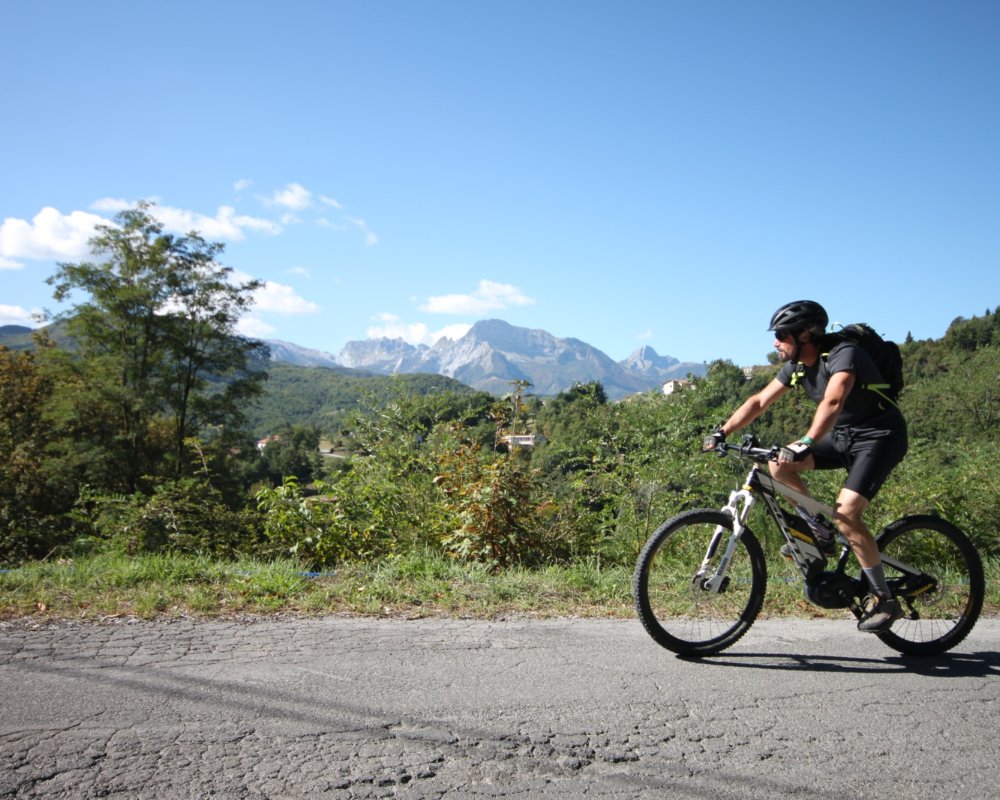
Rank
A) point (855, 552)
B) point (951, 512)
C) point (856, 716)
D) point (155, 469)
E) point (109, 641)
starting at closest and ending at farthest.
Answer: point (856, 716) < point (109, 641) < point (855, 552) < point (951, 512) < point (155, 469)

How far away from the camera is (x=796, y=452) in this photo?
12.2 ft

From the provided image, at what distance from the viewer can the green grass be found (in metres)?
4.27

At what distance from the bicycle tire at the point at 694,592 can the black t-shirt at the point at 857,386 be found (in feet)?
3.04

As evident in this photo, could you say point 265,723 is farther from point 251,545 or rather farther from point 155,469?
point 155,469

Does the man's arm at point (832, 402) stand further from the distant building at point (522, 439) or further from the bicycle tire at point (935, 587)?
the distant building at point (522, 439)

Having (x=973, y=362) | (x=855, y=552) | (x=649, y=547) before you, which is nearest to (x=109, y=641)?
(x=649, y=547)

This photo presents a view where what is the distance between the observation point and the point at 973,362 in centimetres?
4512

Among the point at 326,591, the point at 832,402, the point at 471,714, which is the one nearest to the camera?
the point at 471,714

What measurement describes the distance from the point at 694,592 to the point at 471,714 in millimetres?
1727

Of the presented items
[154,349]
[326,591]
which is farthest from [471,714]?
[154,349]

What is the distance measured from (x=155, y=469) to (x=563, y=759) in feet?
105

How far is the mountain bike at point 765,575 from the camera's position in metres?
3.93

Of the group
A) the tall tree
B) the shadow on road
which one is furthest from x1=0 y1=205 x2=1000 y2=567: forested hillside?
the tall tree

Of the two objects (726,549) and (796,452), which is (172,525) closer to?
(726,549)
